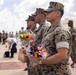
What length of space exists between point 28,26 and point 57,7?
276cm

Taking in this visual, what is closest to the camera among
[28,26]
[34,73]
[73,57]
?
[34,73]

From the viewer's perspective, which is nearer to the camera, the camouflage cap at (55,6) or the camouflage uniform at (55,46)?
the camouflage uniform at (55,46)

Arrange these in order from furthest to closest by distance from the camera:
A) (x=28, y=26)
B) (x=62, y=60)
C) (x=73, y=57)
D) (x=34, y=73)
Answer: (x=73, y=57) < (x=28, y=26) < (x=34, y=73) < (x=62, y=60)

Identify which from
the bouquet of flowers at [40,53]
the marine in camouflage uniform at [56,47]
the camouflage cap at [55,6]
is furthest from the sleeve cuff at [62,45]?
the camouflage cap at [55,6]

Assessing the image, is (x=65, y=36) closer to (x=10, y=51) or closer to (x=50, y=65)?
(x=50, y=65)

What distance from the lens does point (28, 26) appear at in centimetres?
596

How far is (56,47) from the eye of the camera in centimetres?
305

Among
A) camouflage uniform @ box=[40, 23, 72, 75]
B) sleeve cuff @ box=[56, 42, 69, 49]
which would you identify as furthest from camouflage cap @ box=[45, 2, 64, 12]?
sleeve cuff @ box=[56, 42, 69, 49]

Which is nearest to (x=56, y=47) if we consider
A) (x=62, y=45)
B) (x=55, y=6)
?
(x=62, y=45)

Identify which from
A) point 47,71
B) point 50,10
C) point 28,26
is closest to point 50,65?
point 47,71

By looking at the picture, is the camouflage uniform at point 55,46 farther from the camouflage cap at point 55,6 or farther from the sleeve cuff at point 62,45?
the camouflage cap at point 55,6

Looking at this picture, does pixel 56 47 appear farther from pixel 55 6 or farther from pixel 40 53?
pixel 55 6

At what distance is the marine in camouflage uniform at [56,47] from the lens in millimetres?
2959

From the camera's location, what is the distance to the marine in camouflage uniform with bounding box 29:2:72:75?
296 cm
